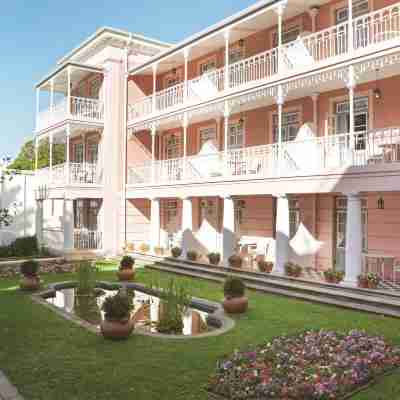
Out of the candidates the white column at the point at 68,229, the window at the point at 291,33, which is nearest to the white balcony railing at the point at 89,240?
the white column at the point at 68,229

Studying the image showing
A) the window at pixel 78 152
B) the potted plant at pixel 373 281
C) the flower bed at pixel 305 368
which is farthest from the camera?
the window at pixel 78 152

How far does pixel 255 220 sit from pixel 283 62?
19.6 feet

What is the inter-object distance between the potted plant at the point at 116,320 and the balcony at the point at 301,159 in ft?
21.5

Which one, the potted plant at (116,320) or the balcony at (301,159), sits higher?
the balcony at (301,159)

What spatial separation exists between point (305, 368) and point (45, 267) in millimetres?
12978

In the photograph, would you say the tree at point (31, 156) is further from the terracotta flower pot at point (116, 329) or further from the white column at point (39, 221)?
the terracotta flower pot at point (116, 329)

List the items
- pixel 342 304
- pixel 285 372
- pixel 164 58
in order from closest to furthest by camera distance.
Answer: pixel 285 372
pixel 342 304
pixel 164 58

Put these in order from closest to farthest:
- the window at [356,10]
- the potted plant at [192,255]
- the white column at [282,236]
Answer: the white column at [282,236]
the window at [356,10]
the potted plant at [192,255]

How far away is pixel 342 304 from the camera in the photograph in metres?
10.5

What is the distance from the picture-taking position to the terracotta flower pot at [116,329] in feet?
25.3

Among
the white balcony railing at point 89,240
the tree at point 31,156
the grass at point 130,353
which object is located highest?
the tree at point 31,156

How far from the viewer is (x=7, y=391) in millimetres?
5691

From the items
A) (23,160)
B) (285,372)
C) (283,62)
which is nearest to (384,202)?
(283,62)

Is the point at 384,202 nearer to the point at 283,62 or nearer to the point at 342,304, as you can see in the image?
the point at 342,304
